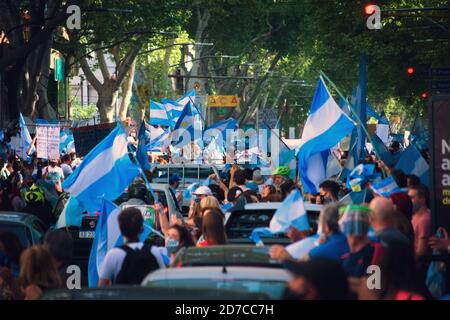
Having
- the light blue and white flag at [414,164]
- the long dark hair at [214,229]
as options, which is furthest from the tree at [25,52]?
the long dark hair at [214,229]

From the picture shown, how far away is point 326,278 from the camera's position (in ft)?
21.5

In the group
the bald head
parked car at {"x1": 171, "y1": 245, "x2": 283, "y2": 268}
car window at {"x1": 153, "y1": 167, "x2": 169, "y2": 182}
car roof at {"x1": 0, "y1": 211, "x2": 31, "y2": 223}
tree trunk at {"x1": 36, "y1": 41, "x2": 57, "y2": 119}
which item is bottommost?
parked car at {"x1": 171, "y1": 245, "x2": 283, "y2": 268}

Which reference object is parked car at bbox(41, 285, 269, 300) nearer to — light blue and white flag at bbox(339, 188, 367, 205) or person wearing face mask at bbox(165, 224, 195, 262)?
person wearing face mask at bbox(165, 224, 195, 262)

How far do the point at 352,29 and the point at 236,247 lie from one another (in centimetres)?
3926

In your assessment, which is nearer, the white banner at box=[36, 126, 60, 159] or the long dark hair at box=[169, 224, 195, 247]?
the long dark hair at box=[169, 224, 195, 247]

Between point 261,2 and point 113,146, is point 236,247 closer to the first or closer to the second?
point 113,146

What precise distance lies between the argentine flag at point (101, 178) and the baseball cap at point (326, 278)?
22.5 feet

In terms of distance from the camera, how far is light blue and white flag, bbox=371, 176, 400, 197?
42.1 ft

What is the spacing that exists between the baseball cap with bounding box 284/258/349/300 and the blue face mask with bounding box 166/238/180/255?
439 cm

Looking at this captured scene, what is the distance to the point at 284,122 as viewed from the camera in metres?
111

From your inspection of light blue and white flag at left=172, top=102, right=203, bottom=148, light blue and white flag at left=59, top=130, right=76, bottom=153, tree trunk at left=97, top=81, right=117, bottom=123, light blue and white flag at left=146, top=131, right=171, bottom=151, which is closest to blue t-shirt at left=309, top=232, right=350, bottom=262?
light blue and white flag at left=172, top=102, right=203, bottom=148

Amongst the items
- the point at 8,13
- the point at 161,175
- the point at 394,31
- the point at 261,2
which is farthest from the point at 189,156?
the point at 261,2

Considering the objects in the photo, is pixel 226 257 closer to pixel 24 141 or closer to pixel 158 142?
pixel 24 141

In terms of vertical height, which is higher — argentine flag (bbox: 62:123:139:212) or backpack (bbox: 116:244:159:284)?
argentine flag (bbox: 62:123:139:212)
